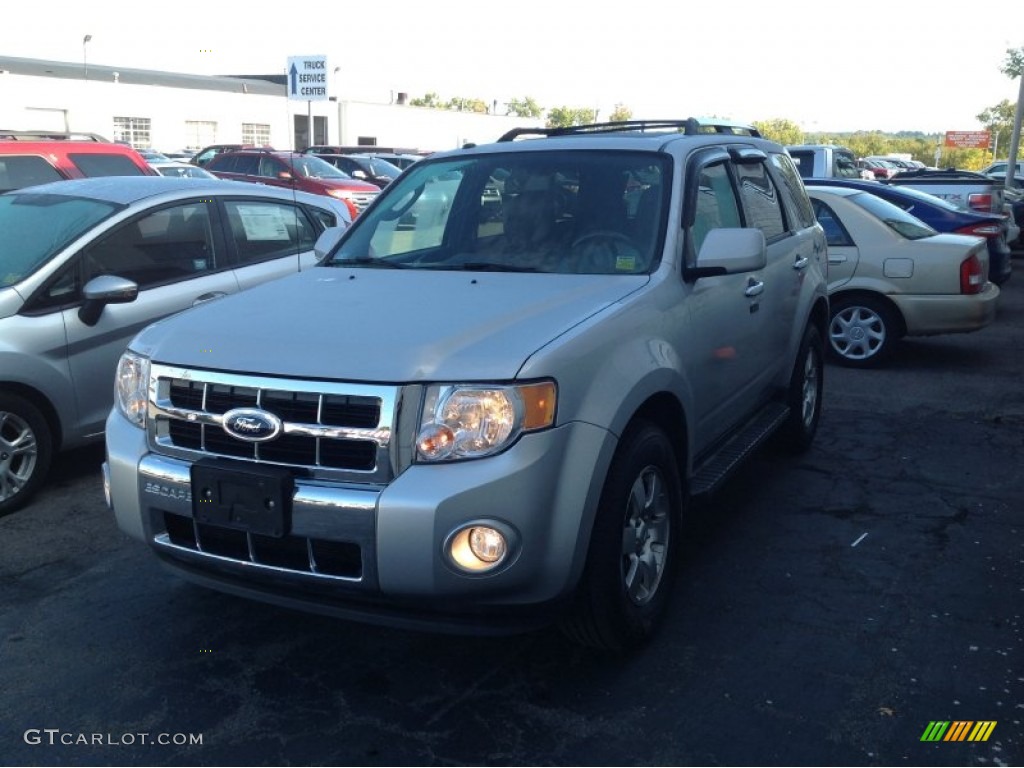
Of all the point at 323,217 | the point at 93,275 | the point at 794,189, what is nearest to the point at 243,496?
the point at 93,275

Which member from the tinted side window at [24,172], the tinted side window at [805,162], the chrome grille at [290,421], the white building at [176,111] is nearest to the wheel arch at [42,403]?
the chrome grille at [290,421]

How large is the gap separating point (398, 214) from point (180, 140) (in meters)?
44.2

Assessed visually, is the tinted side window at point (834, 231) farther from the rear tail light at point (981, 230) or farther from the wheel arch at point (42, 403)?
the wheel arch at point (42, 403)

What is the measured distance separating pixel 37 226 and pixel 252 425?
3.41m

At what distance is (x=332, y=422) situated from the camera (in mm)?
3281

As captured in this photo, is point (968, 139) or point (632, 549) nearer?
point (632, 549)

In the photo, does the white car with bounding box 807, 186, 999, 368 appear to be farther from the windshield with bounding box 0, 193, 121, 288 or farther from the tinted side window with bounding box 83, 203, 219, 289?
the windshield with bounding box 0, 193, 121, 288

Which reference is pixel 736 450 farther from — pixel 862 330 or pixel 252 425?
pixel 862 330

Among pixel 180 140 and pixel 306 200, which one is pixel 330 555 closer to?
pixel 306 200

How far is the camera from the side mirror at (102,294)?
549 centimetres

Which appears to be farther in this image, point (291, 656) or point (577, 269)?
point (577, 269)

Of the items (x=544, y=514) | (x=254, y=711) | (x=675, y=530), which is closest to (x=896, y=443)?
(x=675, y=530)

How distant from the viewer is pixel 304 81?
411 inches

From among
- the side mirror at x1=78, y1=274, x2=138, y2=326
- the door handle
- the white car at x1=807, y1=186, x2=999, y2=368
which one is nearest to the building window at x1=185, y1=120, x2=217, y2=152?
the white car at x1=807, y1=186, x2=999, y2=368
